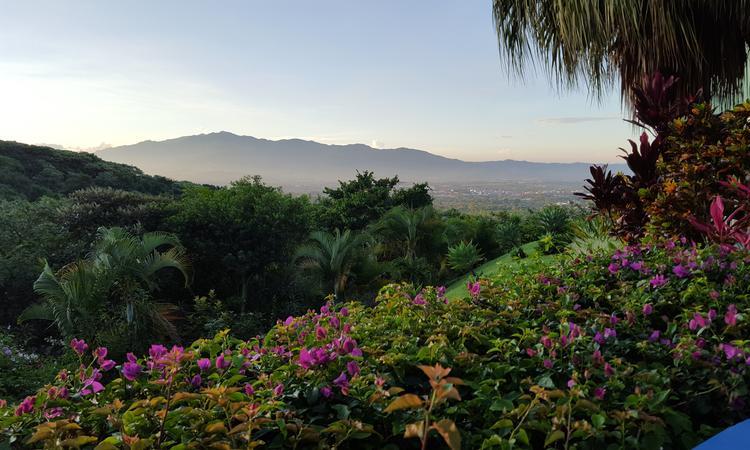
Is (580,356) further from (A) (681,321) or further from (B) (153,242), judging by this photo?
(B) (153,242)

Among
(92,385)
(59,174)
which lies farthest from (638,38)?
(59,174)

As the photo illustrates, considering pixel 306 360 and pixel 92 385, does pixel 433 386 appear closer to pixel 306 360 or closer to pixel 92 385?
pixel 306 360

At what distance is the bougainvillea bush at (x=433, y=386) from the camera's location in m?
1.21

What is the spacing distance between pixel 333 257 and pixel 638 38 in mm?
6930

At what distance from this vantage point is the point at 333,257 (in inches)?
400

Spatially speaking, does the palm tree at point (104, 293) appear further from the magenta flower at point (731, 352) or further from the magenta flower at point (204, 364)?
the magenta flower at point (731, 352)

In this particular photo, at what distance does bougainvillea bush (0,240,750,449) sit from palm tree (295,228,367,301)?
25.8ft

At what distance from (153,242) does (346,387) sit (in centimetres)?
730

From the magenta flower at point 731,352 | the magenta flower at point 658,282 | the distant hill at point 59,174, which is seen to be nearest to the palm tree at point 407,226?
the magenta flower at point 658,282

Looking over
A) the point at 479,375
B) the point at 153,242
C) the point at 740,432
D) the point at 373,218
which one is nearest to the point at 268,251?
the point at 153,242

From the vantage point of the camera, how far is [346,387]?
1.35 m

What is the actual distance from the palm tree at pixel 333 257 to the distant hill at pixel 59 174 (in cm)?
1297

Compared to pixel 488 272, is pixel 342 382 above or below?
above

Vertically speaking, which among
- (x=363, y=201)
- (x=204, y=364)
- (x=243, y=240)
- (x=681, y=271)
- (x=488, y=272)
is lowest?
(x=488, y=272)
